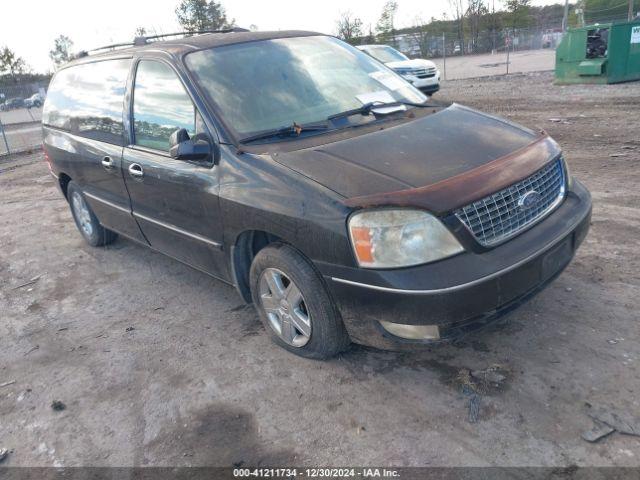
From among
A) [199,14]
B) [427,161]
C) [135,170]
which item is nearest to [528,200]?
[427,161]

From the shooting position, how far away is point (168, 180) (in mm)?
3633

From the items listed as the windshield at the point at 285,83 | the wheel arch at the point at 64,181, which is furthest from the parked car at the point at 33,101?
the windshield at the point at 285,83

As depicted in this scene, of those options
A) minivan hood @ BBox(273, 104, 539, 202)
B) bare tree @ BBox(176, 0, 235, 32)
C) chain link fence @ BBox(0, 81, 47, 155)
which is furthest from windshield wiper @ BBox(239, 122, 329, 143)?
bare tree @ BBox(176, 0, 235, 32)

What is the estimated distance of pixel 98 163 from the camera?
14.9ft

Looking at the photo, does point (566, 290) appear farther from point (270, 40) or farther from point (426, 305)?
point (270, 40)

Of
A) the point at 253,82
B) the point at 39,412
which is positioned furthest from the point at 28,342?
the point at 253,82

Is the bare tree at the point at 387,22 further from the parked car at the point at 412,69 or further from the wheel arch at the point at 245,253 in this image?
the wheel arch at the point at 245,253

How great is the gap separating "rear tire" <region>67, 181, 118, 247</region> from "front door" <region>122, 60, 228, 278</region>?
1.42 meters

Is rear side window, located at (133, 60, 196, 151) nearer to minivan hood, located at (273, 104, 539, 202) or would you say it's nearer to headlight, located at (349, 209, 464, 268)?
minivan hood, located at (273, 104, 539, 202)

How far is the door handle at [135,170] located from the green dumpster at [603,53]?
1429 cm

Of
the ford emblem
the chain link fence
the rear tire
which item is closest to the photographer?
the ford emblem

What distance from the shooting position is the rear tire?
5.43 m

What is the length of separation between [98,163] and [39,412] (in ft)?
7.31

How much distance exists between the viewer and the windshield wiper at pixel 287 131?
10.5ft
